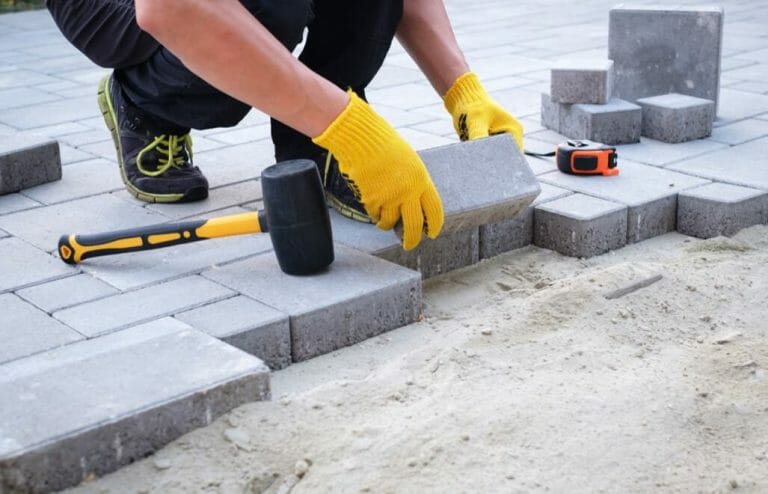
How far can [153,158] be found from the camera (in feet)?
11.6

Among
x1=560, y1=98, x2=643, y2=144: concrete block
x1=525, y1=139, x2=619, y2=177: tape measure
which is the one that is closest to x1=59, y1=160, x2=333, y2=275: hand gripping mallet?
x1=525, y1=139, x2=619, y2=177: tape measure

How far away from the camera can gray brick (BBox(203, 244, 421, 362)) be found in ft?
8.52

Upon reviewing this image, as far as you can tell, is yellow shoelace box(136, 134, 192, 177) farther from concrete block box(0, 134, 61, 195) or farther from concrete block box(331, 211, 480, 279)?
concrete block box(331, 211, 480, 279)

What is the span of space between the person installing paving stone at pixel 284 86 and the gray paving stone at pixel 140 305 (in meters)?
0.49

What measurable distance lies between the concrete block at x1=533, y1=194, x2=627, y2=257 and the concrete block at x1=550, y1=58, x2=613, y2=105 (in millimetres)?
930

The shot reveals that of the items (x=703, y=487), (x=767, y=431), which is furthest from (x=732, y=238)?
(x=703, y=487)

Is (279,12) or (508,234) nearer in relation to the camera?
(279,12)

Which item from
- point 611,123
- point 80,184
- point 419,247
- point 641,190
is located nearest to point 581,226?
point 641,190

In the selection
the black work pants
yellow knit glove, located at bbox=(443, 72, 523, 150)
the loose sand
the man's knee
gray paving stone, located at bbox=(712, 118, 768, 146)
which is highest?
the man's knee

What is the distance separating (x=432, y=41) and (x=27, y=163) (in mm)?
1513

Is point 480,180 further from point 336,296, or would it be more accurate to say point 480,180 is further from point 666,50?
point 666,50

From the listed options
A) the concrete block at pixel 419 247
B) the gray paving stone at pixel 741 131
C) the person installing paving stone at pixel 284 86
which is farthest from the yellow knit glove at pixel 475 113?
the gray paving stone at pixel 741 131

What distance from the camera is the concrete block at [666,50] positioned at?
14.4 ft

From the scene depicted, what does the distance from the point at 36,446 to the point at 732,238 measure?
2.26 meters
